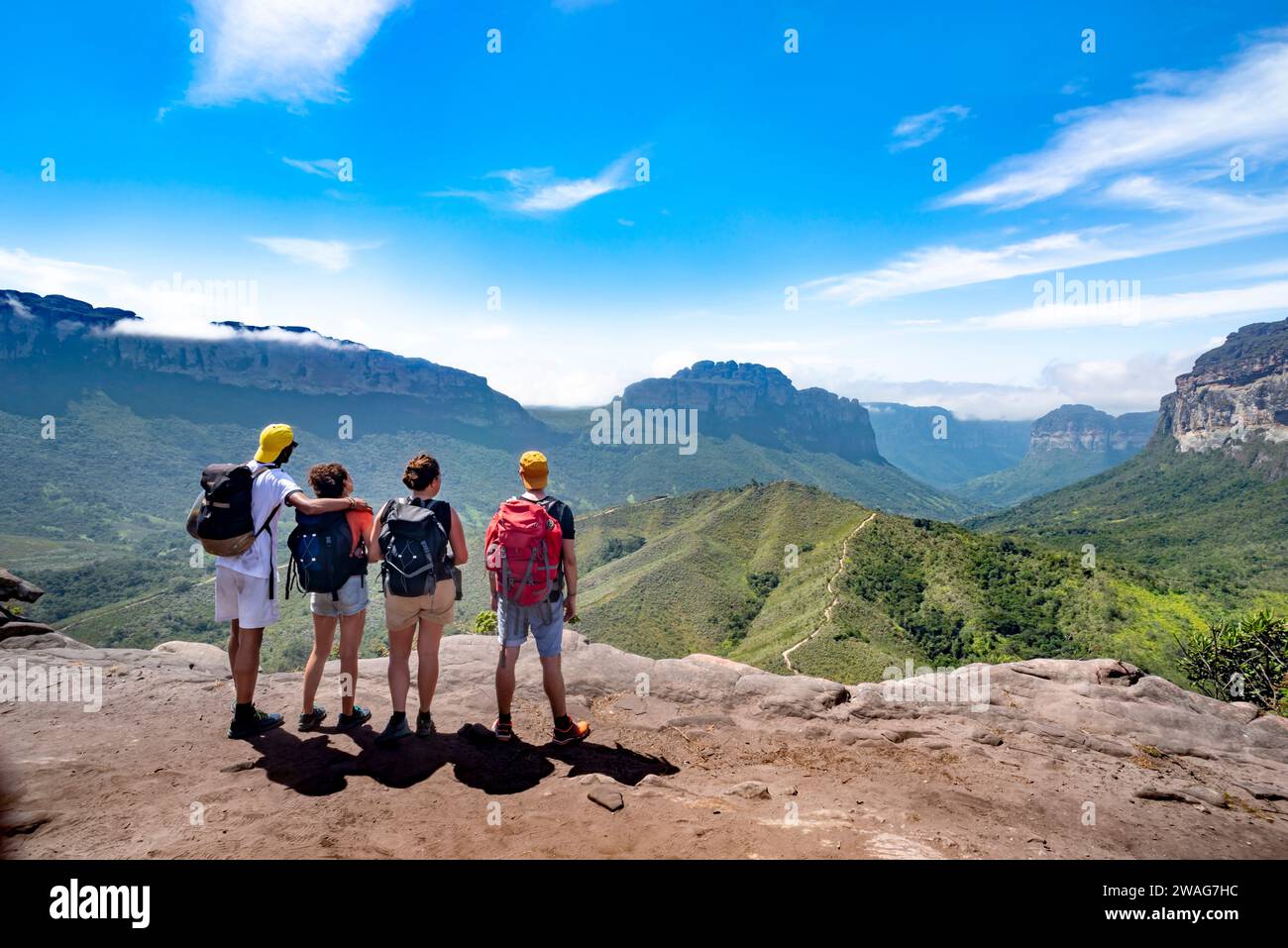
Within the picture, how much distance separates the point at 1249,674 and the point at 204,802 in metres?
41.8

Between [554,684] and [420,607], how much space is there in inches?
63.0

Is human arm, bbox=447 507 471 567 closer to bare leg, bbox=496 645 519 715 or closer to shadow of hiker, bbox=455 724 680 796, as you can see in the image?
bare leg, bbox=496 645 519 715

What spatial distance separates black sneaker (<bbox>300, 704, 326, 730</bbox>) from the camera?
6.23 meters

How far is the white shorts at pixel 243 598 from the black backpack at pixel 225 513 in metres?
0.27

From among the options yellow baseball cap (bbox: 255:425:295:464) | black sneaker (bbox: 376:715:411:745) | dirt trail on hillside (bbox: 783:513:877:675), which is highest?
yellow baseball cap (bbox: 255:425:295:464)

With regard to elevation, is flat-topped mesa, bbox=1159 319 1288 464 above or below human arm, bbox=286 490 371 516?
above

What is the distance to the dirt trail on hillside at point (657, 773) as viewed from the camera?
4.18 meters

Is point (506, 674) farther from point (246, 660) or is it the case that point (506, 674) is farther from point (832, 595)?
point (832, 595)

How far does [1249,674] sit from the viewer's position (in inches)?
1136

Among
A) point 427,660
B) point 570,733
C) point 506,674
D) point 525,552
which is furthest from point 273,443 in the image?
point 570,733

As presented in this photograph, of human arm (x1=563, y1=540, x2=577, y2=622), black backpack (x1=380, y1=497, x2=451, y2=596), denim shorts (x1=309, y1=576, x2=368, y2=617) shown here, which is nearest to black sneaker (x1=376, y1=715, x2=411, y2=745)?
denim shorts (x1=309, y1=576, x2=368, y2=617)

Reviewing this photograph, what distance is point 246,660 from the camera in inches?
233

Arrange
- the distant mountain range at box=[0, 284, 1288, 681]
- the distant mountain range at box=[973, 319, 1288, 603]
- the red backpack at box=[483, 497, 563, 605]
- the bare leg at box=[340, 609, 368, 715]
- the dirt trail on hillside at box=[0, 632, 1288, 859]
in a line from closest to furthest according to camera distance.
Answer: the dirt trail on hillside at box=[0, 632, 1288, 859]
the red backpack at box=[483, 497, 563, 605]
the bare leg at box=[340, 609, 368, 715]
the distant mountain range at box=[0, 284, 1288, 681]
the distant mountain range at box=[973, 319, 1288, 603]
